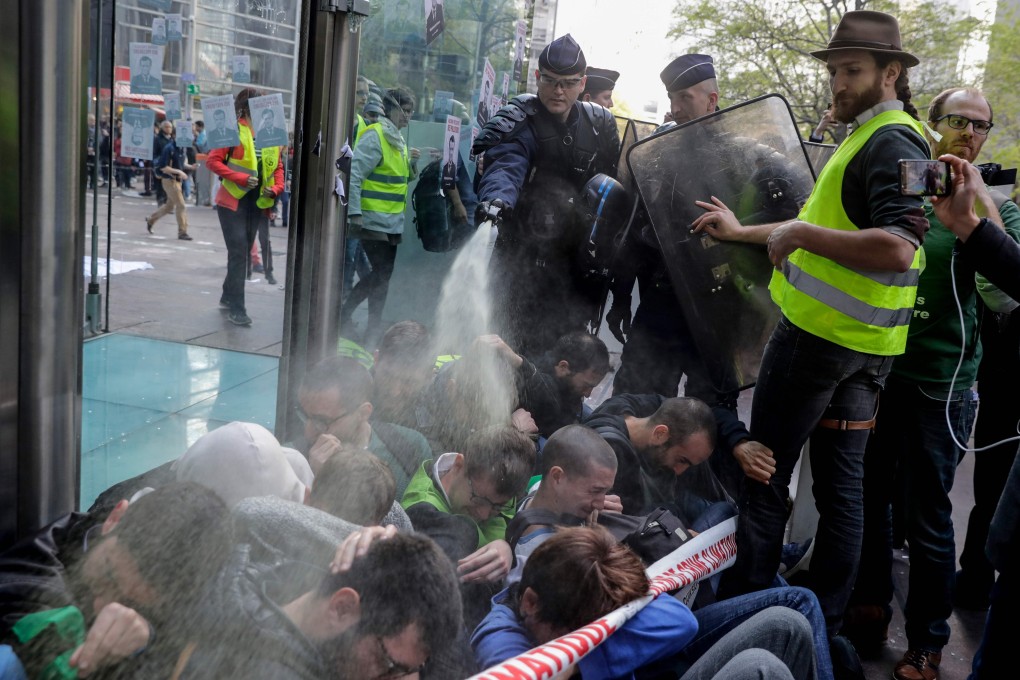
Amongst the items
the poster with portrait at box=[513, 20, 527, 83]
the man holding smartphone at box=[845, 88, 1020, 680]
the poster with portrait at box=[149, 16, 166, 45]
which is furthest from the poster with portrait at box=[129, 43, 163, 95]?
the poster with portrait at box=[513, 20, 527, 83]

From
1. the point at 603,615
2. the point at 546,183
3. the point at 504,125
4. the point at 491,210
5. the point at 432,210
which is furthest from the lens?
the point at 432,210

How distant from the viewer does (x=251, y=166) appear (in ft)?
11.4

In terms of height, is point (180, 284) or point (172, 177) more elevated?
point (172, 177)

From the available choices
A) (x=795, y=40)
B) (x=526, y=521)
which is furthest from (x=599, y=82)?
(x=795, y=40)

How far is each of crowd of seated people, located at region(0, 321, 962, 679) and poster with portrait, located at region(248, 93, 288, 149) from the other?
3.09ft

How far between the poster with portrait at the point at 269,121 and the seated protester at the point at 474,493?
1398mm

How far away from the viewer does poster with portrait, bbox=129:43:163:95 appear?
2.81 meters

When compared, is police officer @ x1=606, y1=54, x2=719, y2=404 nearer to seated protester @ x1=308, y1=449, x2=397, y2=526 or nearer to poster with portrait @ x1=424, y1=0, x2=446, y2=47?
poster with portrait @ x1=424, y1=0, x2=446, y2=47

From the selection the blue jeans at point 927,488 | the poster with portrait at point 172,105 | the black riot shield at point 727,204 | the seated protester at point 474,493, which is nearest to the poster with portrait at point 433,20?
the black riot shield at point 727,204

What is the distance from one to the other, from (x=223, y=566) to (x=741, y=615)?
129cm

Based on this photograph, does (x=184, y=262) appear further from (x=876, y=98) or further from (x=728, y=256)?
(x=876, y=98)

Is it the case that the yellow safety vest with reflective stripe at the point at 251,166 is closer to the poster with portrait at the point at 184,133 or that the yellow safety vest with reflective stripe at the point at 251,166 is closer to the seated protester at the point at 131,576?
the poster with portrait at the point at 184,133

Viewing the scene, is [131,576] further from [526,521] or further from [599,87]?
[599,87]

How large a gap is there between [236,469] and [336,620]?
57 cm
